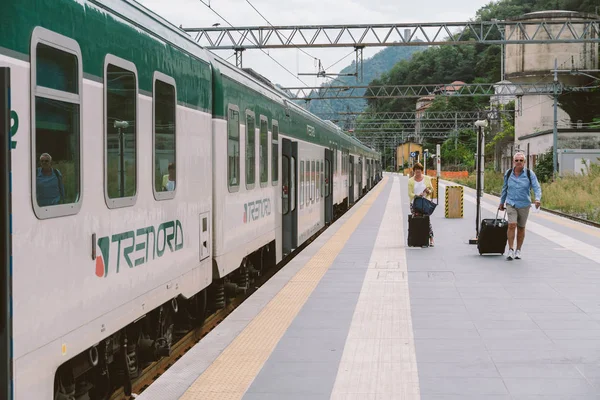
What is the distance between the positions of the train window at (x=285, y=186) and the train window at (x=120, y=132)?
297 inches

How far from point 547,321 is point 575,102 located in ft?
206

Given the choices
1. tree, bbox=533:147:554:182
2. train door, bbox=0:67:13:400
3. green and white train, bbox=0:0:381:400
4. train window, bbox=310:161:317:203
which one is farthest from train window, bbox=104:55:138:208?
tree, bbox=533:147:554:182

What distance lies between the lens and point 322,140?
67.4 ft

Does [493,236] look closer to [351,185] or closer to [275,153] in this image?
[275,153]

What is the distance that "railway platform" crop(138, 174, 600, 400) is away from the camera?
5.87 meters

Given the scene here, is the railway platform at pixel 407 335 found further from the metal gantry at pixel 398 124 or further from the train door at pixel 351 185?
the metal gantry at pixel 398 124

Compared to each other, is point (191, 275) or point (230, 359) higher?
point (191, 275)

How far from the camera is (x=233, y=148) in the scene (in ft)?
30.5

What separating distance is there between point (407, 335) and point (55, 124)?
4223 millimetres

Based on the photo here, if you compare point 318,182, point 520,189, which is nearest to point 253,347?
point 520,189

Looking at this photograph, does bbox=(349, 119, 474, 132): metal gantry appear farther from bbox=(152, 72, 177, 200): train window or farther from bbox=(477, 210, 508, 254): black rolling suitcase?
bbox=(152, 72, 177, 200): train window

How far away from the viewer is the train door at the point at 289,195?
44.4 feet

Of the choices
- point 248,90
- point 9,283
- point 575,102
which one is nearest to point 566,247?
point 248,90

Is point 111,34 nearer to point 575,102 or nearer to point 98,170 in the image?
point 98,170
